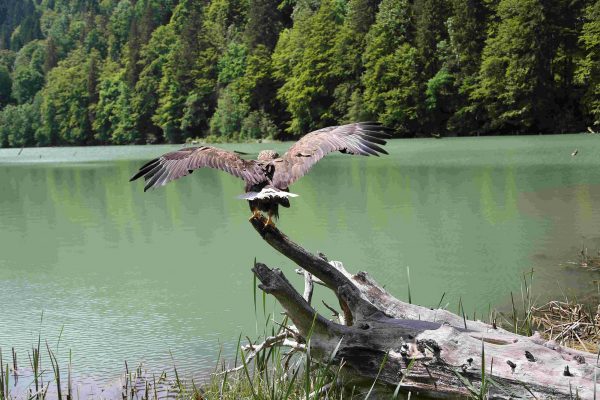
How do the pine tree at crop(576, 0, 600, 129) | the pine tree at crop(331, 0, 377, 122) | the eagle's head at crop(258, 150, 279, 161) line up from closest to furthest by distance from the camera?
the eagle's head at crop(258, 150, 279, 161)
the pine tree at crop(576, 0, 600, 129)
the pine tree at crop(331, 0, 377, 122)

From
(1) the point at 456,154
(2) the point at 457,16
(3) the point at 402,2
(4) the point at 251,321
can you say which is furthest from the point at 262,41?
(4) the point at 251,321

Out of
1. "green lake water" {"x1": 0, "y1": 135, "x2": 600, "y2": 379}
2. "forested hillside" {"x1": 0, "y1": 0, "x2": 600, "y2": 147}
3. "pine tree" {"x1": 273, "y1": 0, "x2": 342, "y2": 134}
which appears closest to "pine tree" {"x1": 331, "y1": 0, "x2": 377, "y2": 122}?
→ "forested hillside" {"x1": 0, "y1": 0, "x2": 600, "y2": 147}

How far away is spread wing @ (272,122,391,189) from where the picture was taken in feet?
11.1

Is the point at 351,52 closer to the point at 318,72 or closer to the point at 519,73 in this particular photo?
the point at 318,72

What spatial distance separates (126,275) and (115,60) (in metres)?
80.8

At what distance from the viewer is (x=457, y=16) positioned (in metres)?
45.3

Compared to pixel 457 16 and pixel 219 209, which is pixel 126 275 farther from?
pixel 457 16

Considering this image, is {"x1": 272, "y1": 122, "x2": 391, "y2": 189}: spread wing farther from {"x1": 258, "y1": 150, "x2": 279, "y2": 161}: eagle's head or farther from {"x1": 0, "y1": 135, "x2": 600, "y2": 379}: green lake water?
{"x1": 0, "y1": 135, "x2": 600, "y2": 379}: green lake water

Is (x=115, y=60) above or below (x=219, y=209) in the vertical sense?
above

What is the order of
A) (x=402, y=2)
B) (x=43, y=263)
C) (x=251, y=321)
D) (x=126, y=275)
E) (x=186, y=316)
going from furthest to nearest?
1. (x=402, y=2)
2. (x=43, y=263)
3. (x=126, y=275)
4. (x=186, y=316)
5. (x=251, y=321)

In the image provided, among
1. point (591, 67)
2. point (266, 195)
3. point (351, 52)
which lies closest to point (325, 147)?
point (266, 195)

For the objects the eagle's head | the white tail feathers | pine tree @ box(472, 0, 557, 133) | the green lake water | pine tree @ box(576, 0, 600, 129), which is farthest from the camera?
pine tree @ box(472, 0, 557, 133)

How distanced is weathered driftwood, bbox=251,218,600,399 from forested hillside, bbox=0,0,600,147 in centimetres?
3781

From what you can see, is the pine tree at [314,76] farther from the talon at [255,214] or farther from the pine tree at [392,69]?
the talon at [255,214]
